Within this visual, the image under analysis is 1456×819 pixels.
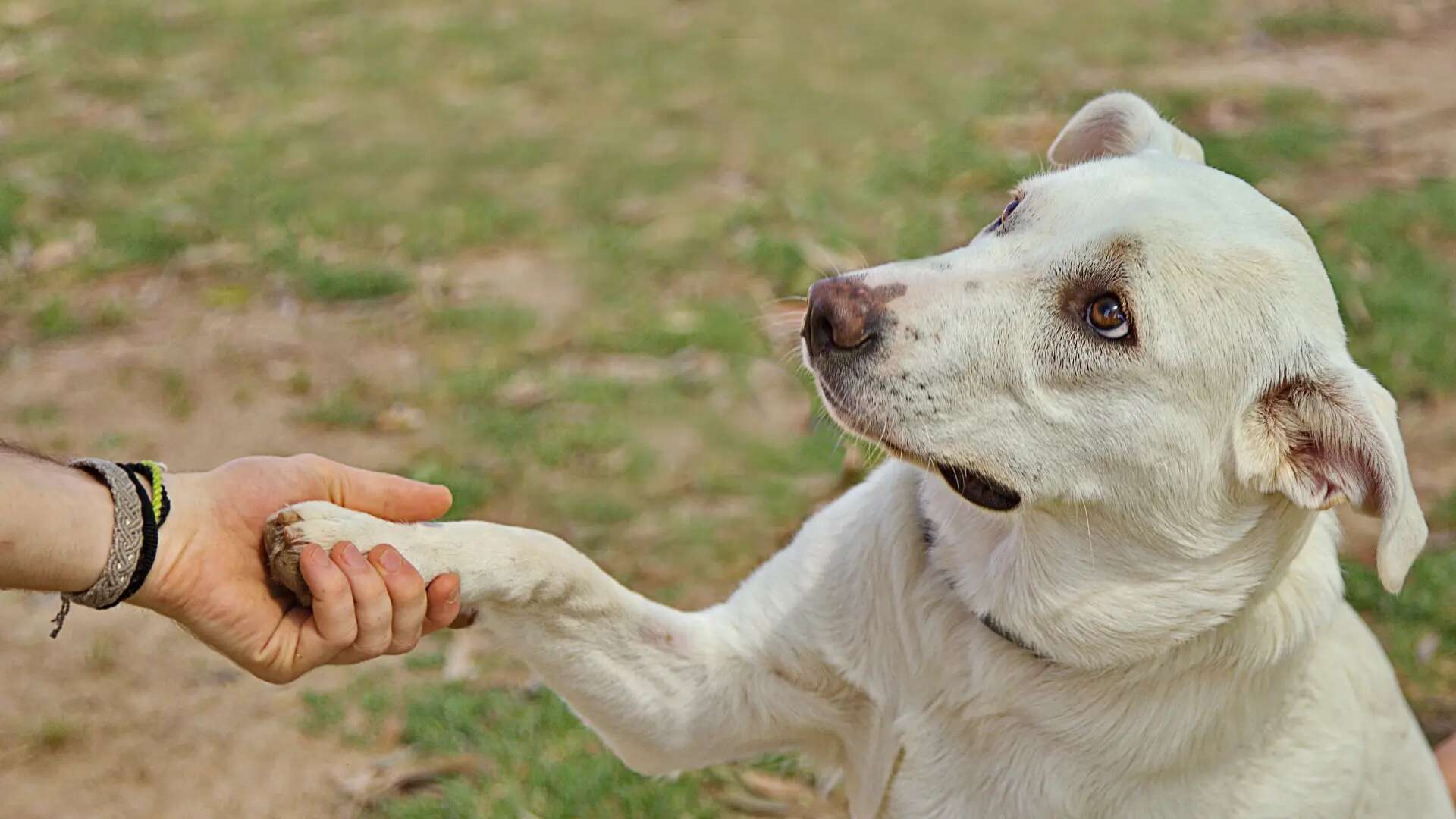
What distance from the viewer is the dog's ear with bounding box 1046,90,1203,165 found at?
325cm

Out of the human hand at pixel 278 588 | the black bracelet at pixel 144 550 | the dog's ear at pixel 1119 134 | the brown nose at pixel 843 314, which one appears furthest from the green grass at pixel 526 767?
the dog's ear at pixel 1119 134

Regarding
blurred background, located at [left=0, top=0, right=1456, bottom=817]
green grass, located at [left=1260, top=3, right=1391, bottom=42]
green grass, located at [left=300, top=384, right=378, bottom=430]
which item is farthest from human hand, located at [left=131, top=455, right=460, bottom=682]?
green grass, located at [left=1260, top=3, right=1391, bottom=42]

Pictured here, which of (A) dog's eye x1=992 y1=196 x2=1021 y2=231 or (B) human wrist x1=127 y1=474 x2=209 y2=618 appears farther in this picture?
(A) dog's eye x1=992 y1=196 x2=1021 y2=231

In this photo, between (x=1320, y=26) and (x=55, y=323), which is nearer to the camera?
(x=55, y=323)

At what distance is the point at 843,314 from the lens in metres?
2.67

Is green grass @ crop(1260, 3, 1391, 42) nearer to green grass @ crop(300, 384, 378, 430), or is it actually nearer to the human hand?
green grass @ crop(300, 384, 378, 430)

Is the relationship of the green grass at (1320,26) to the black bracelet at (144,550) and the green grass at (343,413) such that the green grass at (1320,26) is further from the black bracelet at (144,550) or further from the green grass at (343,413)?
the black bracelet at (144,550)

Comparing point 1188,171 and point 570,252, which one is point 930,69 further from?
point 1188,171

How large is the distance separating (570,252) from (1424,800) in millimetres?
4429

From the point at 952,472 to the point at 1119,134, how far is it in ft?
3.48

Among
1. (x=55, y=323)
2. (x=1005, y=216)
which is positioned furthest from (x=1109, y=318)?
(x=55, y=323)

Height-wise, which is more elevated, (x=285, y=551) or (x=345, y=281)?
(x=285, y=551)

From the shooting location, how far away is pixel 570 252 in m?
6.64

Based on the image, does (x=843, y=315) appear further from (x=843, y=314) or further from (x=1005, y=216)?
(x=1005, y=216)
